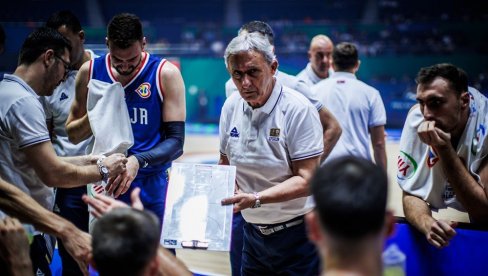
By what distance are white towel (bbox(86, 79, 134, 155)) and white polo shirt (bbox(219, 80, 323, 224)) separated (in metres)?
0.70

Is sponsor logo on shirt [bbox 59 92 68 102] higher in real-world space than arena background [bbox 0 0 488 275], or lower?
higher

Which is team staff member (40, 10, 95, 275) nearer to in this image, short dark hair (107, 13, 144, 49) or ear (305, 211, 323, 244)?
short dark hair (107, 13, 144, 49)

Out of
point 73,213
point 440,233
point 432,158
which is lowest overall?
point 73,213

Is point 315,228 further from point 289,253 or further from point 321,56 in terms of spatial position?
point 321,56

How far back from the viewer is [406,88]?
57.4 ft

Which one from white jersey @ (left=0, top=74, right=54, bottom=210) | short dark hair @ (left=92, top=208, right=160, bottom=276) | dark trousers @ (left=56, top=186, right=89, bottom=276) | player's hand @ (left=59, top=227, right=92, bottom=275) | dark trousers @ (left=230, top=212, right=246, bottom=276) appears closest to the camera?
short dark hair @ (left=92, top=208, right=160, bottom=276)

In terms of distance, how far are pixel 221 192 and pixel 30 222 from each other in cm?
94

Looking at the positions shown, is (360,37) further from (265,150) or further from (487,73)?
(265,150)

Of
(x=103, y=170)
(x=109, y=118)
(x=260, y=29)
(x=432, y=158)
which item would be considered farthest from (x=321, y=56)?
(x=103, y=170)

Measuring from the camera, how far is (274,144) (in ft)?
11.5

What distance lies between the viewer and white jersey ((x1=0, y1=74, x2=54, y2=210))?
336 centimetres

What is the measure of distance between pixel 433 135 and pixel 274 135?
0.85 metres

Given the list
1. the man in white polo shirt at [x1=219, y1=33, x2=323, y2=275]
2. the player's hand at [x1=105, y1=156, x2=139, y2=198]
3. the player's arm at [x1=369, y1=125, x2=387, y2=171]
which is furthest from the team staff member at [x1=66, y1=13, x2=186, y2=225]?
the player's arm at [x1=369, y1=125, x2=387, y2=171]

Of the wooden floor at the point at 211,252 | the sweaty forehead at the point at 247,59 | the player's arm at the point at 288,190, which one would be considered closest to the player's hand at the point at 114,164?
the player's arm at the point at 288,190
